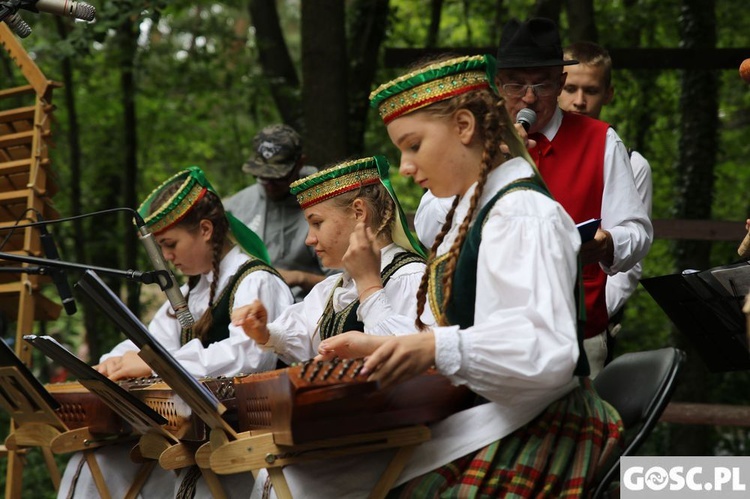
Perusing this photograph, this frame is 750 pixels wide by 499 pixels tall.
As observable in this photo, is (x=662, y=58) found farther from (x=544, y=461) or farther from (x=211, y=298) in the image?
(x=544, y=461)

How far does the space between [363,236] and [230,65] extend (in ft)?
25.2

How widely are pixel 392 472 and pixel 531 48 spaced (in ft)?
5.80

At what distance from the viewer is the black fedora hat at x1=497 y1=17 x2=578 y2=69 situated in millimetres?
3762

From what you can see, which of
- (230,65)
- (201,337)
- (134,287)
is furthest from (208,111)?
(201,337)

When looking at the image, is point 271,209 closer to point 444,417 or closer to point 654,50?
point 654,50

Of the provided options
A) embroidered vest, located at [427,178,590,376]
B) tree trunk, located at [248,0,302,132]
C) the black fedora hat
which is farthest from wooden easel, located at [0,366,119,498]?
tree trunk, located at [248,0,302,132]

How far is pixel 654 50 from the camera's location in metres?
6.33

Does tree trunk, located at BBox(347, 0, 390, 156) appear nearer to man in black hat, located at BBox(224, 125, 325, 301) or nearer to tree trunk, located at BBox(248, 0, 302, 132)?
tree trunk, located at BBox(248, 0, 302, 132)

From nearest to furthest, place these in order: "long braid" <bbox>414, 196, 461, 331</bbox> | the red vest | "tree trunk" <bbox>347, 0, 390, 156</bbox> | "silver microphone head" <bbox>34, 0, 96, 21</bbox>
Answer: "long braid" <bbox>414, 196, 461, 331</bbox> < "silver microphone head" <bbox>34, 0, 96, 21</bbox> < the red vest < "tree trunk" <bbox>347, 0, 390, 156</bbox>

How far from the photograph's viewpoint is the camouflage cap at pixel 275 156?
5.43 metres

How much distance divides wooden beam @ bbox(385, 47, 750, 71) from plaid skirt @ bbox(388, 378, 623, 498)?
12.7 ft

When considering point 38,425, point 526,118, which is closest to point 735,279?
point 526,118

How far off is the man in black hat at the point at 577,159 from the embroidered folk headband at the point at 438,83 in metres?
1.04

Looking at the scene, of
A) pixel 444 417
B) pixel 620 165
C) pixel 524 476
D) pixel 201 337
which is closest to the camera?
pixel 524 476
